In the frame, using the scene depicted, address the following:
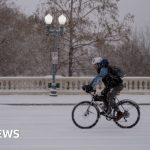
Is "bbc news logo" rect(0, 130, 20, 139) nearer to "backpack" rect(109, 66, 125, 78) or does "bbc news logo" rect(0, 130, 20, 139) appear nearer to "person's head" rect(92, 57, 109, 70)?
"person's head" rect(92, 57, 109, 70)

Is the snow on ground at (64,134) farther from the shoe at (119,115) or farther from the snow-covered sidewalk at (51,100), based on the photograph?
the snow-covered sidewalk at (51,100)

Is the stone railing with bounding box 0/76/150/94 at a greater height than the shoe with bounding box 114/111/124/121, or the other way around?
the stone railing with bounding box 0/76/150/94

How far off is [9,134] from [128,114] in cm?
311

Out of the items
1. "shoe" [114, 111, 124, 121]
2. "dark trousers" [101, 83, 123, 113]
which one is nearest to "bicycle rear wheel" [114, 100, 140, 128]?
"shoe" [114, 111, 124, 121]

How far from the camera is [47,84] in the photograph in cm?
2688

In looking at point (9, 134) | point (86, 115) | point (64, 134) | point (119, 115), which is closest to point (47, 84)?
point (86, 115)

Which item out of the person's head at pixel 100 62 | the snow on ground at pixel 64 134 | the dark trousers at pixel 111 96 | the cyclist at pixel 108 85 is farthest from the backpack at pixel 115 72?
the snow on ground at pixel 64 134

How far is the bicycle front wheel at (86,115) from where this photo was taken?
13324mm

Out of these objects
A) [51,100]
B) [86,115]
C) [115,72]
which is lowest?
[51,100]

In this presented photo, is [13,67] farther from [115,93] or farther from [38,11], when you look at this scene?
[115,93]

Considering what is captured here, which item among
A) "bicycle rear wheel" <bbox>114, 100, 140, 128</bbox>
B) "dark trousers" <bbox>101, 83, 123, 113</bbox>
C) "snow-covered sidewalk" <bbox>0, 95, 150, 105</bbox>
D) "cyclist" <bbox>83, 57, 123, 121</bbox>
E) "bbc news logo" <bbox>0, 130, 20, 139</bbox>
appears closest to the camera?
"bbc news logo" <bbox>0, 130, 20, 139</bbox>

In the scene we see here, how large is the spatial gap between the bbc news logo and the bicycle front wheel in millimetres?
1642

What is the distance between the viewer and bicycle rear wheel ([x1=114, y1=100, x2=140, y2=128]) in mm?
13461

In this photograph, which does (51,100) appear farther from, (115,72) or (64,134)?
(64,134)
